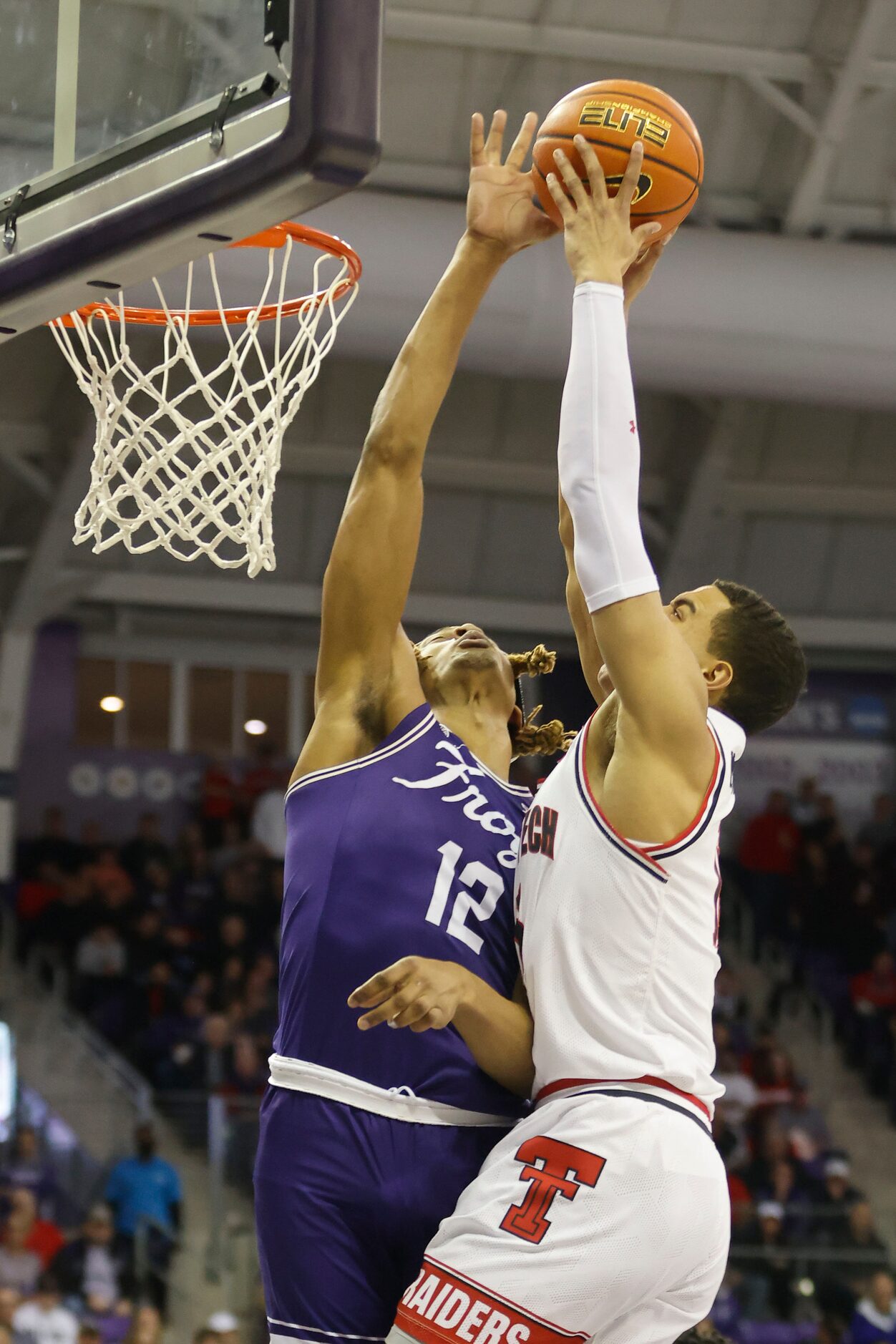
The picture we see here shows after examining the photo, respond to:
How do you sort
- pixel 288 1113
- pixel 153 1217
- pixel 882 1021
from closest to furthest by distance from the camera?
pixel 288 1113
pixel 153 1217
pixel 882 1021

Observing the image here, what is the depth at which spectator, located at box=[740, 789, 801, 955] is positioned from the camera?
15875 millimetres

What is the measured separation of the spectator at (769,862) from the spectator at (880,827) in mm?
899

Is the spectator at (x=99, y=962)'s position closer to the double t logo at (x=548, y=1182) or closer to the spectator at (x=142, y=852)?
the spectator at (x=142, y=852)

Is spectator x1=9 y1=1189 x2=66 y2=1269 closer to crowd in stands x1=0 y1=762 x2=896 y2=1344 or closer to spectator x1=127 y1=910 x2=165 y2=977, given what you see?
crowd in stands x1=0 y1=762 x2=896 y2=1344

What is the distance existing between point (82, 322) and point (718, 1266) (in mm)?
2637

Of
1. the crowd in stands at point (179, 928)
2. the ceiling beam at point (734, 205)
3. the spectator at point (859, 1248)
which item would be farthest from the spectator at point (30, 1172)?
the ceiling beam at point (734, 205)

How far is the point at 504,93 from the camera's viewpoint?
38.0ft

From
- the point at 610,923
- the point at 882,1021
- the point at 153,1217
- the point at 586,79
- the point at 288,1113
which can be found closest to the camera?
the point at 610,923

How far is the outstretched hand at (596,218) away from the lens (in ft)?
9.95

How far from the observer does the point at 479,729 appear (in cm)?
367

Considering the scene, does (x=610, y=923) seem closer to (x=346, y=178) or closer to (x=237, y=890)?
(x=346, y=178)

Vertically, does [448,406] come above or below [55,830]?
above

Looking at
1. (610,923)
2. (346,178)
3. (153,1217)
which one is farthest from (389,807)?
(153,1217)

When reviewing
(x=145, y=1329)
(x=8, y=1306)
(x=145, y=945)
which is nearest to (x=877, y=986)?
(x=145, y=945)
